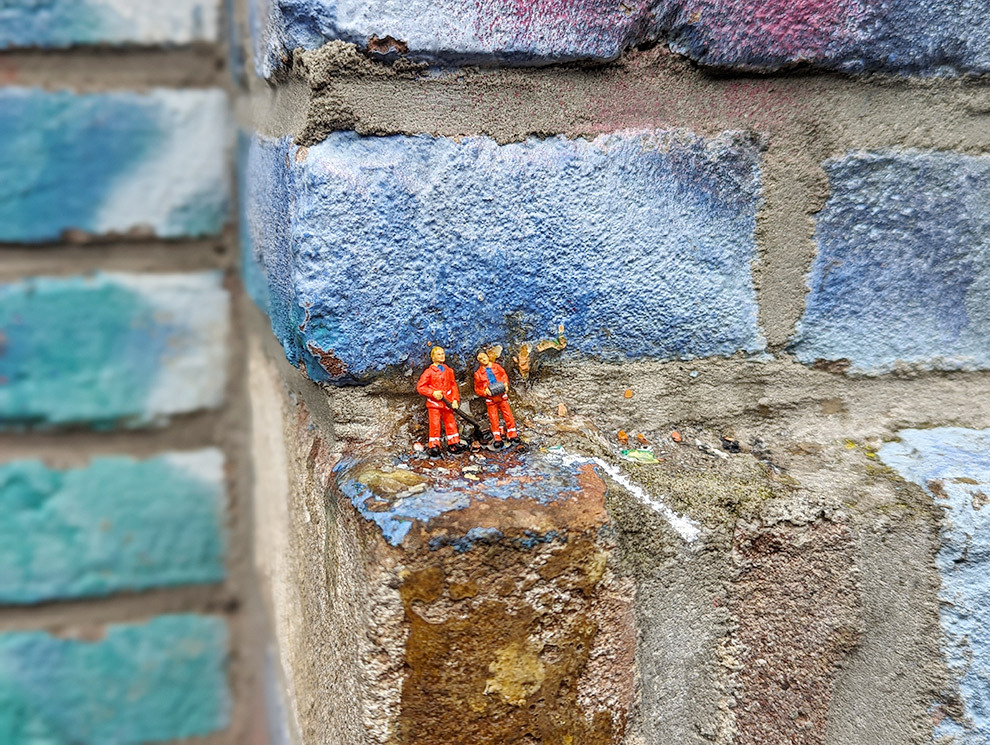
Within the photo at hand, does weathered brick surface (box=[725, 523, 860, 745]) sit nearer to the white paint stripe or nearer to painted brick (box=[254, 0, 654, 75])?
the white paint stripe

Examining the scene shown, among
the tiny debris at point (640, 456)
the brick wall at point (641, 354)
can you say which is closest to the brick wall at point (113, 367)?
the brick wall at point (641, 354)

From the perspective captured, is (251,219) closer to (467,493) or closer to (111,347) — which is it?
(111,347)

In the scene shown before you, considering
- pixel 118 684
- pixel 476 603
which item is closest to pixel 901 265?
pixel 476 603

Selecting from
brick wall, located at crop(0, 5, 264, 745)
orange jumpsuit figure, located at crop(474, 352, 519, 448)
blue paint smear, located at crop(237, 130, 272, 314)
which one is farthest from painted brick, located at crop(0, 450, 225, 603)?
orange jumpsuit figure, located at crop(474, 352, 519, 448)

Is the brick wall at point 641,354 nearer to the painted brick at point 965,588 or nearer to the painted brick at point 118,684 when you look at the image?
the painted brick at point 965,588

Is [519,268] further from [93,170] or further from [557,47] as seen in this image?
[93,170]
